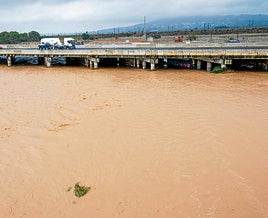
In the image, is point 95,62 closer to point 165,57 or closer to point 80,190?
point 165,57

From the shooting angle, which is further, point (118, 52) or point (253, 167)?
point (118, 52)

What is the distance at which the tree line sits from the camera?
12229 centimetres

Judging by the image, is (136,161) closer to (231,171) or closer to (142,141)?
(142,141)

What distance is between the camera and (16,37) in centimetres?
12612

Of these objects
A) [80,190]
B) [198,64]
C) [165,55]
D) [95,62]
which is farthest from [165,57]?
[80,190]

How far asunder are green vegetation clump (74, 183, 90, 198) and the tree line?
396 feet

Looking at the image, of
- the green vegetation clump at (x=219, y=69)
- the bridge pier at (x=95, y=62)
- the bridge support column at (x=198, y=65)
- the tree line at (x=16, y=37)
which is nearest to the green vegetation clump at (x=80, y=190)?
the green vegetation clump at (x=219, y=69)

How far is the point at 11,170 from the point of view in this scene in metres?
12.9

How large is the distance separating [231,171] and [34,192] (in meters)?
7.57

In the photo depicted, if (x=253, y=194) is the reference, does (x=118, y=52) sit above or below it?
above

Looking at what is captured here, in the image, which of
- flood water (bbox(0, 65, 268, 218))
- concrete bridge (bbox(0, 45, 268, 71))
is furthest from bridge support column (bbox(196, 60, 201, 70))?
flood water (bbox(0, 65, 268, 218))

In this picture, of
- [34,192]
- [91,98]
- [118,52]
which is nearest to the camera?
[34,192]

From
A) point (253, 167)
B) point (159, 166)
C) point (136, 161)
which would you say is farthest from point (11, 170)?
point (253, 167)

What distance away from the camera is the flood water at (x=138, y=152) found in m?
10.4
